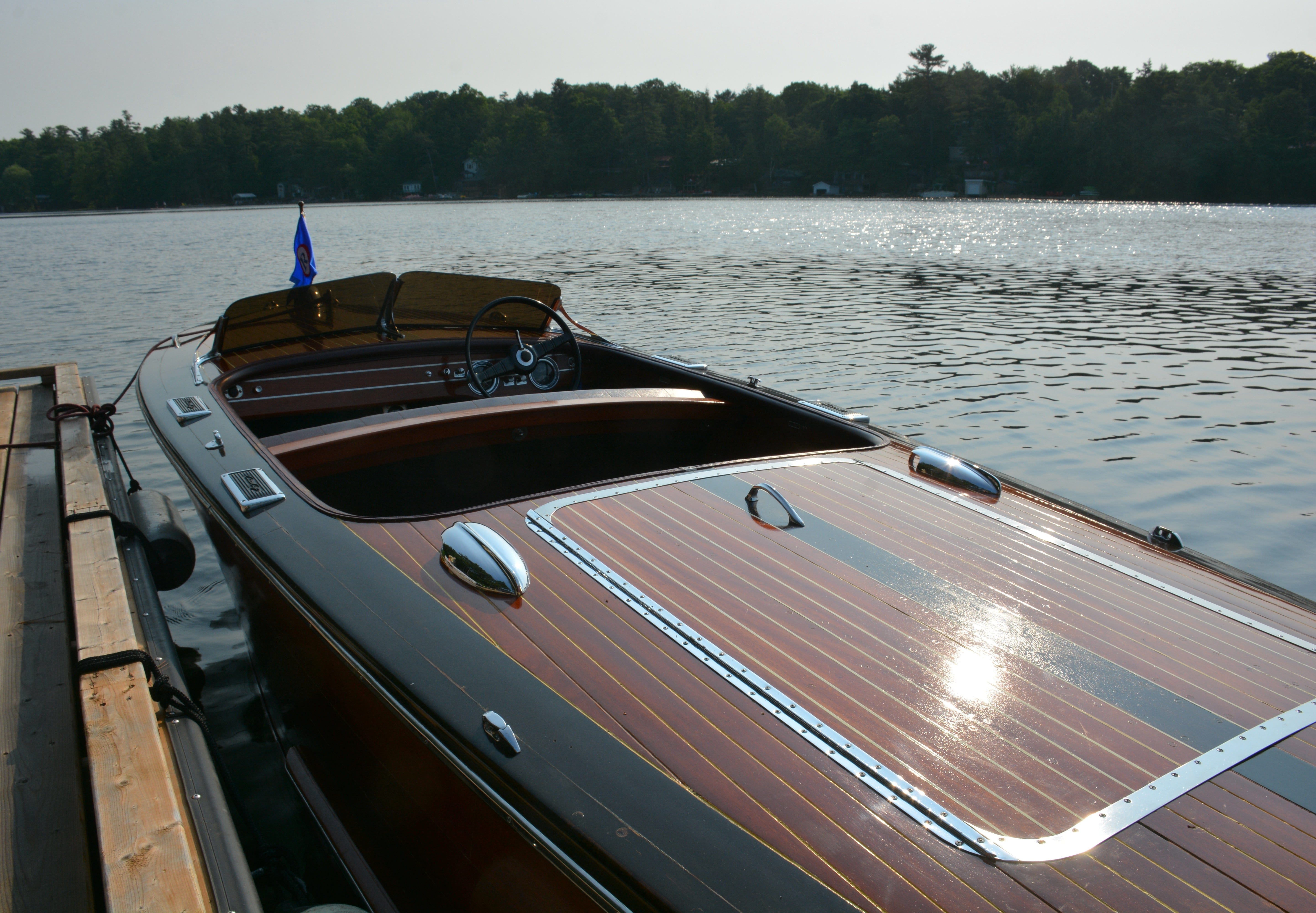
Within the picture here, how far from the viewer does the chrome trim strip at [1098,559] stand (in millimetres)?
1875

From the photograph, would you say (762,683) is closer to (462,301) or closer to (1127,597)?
(1127,597)

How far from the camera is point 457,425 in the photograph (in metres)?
3.02

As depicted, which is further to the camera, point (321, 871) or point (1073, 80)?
point (1073, 80)

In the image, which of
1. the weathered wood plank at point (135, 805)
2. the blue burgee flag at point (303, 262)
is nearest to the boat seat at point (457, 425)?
the weathered wood plank at point (135, 805)

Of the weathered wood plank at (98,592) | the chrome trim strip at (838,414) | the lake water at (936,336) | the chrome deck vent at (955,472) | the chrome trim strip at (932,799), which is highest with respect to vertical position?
the chrome trim strip at (838,414)

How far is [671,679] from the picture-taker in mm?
1670

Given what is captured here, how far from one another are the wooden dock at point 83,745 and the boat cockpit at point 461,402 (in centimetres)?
68

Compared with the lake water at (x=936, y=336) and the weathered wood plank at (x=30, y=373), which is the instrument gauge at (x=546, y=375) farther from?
the weathered wood plank at (x=30, y=373)

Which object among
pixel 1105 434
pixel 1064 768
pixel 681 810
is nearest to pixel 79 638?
pixel 681 810

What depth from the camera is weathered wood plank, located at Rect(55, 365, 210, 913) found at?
148 centimetres

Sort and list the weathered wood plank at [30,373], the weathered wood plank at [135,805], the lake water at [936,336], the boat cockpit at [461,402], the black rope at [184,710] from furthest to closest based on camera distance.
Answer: the weathered wood plank at [30,373], the lake water at [936,336], the boat cockpit at [461,402], the black rope at [184,710], the weathered wood plank at [135,805]

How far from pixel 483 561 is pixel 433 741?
1.58 feet

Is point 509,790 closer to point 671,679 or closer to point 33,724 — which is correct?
point 671,679

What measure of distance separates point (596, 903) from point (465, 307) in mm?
3825
